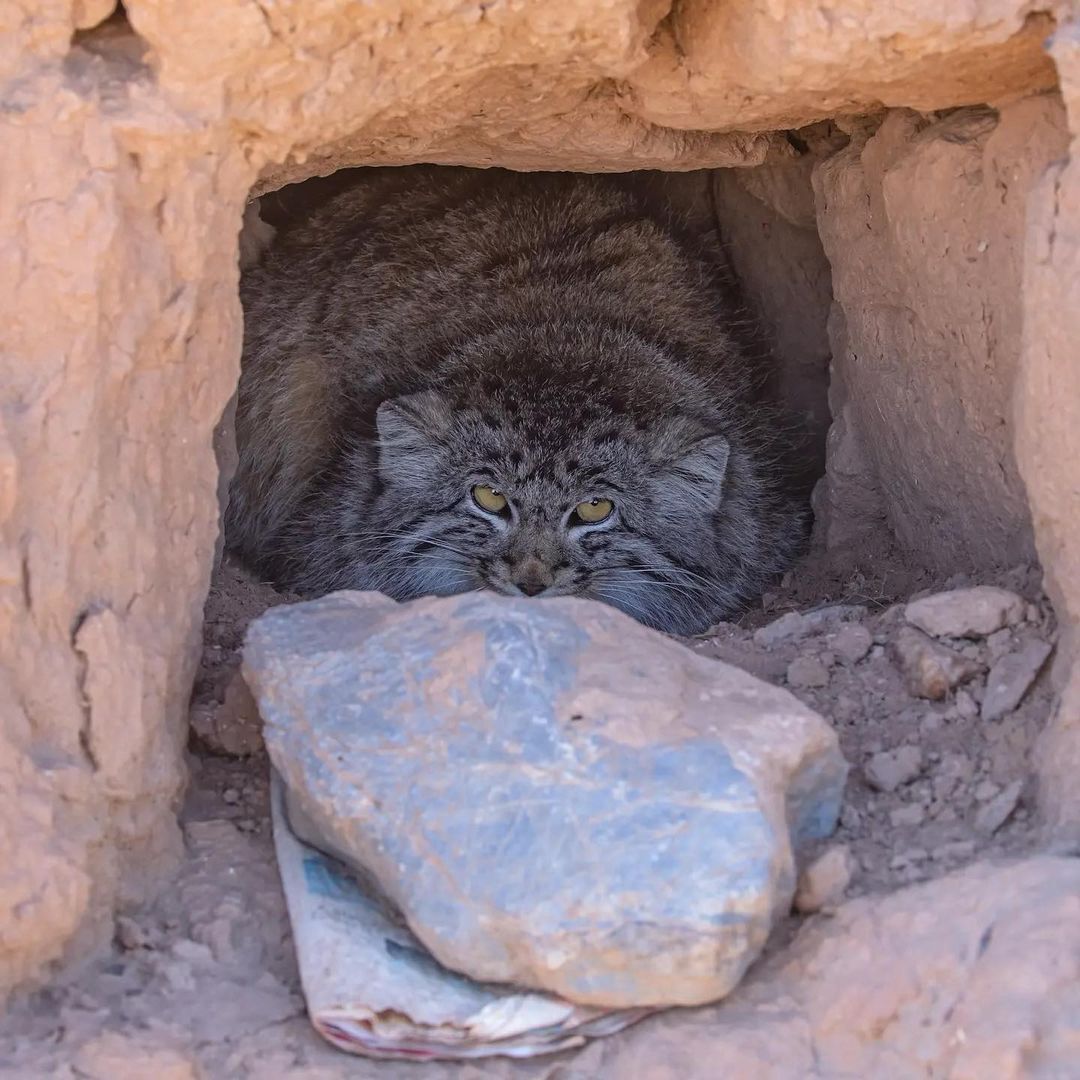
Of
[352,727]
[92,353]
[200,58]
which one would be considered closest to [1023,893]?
[352,727]

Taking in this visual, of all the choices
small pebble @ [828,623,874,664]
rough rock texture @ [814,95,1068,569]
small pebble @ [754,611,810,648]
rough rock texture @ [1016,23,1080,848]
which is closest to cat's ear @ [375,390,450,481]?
rough rock texture @ [814,95,1068,569]

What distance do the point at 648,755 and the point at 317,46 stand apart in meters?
1.54

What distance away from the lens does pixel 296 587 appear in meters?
5.86

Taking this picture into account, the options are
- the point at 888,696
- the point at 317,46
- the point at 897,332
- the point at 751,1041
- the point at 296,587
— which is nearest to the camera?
the point at 751,1041

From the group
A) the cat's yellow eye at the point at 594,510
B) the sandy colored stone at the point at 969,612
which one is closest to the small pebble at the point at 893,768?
the sandy colored stone at the point at 969,612

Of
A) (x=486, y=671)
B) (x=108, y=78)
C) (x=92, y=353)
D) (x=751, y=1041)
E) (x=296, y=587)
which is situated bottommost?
(x=296, y=587)

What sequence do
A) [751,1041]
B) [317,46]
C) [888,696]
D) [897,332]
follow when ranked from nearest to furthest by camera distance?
[751,1041]
[317,46]
[888,696]
[897,332]

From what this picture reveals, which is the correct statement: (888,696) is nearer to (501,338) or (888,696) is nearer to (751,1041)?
(751,1041)

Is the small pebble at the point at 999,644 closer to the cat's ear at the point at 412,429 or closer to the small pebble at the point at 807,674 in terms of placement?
the small pebble at the point at 807,674

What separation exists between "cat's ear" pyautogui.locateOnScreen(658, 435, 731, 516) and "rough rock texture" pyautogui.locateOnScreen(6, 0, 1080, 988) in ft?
6.56

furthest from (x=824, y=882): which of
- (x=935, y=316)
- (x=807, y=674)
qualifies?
(x=935, y=316)

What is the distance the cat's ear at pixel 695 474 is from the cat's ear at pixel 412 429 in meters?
0.88

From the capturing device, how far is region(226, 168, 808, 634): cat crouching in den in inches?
221

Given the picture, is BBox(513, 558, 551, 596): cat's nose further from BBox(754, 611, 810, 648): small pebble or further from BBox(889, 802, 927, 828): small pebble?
BBox(889, 802, 927, 828): small pebble
